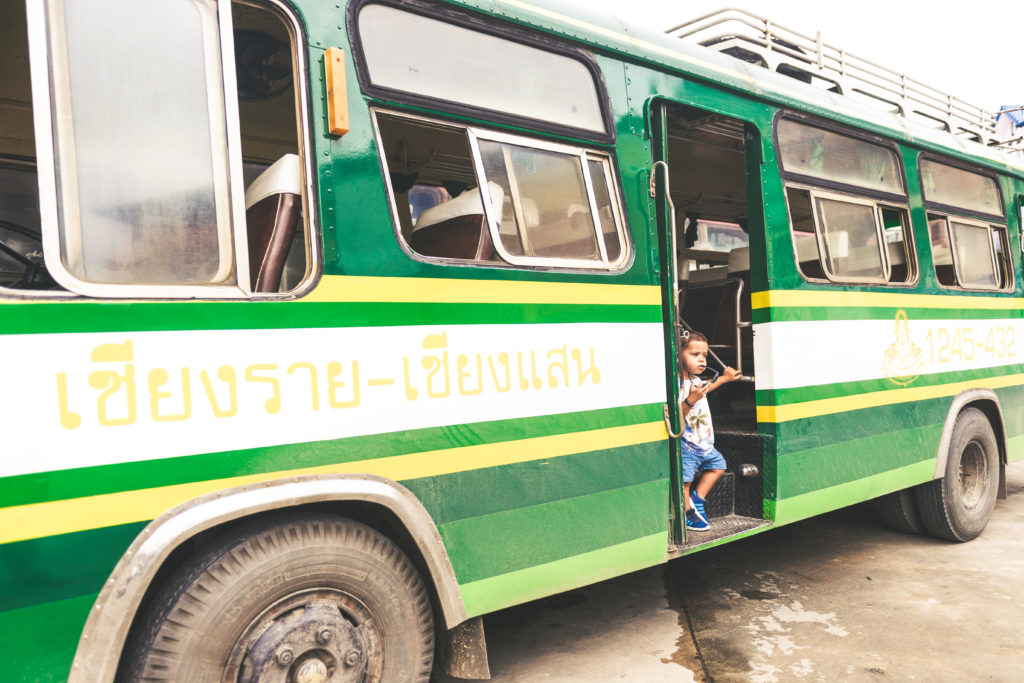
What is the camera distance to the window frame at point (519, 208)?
2518 millimetres

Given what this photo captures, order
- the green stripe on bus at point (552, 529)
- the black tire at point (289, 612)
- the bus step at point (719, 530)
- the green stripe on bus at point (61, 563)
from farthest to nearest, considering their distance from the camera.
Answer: the bus step at point (719, 530) → the green stripe on bus at point (552, 529) → the black tire at point (289, 612) → the green stripe on bus at point (61, 563)

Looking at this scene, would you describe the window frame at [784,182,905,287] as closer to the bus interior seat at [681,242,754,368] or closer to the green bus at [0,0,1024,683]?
the green bus at [0,0,1024,683]

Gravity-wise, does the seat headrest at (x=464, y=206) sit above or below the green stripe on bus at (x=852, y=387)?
above

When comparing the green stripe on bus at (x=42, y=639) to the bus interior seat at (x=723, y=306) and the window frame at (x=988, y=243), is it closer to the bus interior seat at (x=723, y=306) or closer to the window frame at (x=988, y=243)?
the bus interior seat at (x=723, y=306)

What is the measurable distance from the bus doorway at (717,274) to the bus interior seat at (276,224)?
1.64m

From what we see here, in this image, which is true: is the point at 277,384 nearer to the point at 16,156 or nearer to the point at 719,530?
the point at 16,156

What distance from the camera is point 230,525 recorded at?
221 centimetres

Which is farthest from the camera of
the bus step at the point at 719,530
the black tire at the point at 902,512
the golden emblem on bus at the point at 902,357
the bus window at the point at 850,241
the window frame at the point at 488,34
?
the black tire at the point at 902,512

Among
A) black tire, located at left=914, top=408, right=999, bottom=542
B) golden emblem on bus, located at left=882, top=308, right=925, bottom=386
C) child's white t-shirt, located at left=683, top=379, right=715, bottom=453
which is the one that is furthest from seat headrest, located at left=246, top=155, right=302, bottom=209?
black tire, located at left=914, top=408, right=999, bottom=542

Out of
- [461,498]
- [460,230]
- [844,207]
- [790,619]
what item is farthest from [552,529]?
[844,207]

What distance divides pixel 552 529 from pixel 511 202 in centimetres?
127

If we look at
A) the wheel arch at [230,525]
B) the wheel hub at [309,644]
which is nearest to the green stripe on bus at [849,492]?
the wheel arch at [230,525]

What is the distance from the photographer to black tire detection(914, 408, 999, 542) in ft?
16.5

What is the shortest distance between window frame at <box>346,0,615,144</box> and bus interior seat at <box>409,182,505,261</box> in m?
0.28
